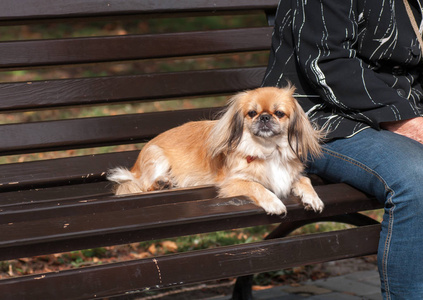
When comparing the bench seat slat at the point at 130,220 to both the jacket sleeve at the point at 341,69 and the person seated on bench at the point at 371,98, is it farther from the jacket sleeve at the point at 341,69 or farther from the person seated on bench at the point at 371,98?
the jacket sleeve at the point at 341,69

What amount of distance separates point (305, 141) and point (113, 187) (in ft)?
3.13

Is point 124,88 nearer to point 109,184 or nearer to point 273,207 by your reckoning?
point 109,184

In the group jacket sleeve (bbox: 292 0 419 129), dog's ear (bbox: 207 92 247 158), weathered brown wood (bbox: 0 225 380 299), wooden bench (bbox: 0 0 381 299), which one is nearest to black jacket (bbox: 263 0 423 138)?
jacket sleeve (bbox: 292 0 419 129)

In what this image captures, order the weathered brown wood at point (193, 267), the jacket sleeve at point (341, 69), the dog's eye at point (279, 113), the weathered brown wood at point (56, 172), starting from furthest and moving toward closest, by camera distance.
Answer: the weathered brown wood at point (56, 172)
the dog's eye at point (279, 113)
the jacket sleeve at point (341, 69)
the weathered brown wood at point (193, 267)

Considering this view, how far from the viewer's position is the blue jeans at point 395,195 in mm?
2256

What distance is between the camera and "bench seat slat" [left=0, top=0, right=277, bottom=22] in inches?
115

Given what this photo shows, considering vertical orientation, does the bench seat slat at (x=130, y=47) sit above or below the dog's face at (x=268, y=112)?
above

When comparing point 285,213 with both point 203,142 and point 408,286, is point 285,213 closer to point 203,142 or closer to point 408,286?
point 408,286

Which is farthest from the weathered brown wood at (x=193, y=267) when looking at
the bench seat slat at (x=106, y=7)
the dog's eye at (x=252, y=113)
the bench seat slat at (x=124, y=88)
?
the bench seat slat at (x=106, y=7)

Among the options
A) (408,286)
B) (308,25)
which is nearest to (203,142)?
(308,25)

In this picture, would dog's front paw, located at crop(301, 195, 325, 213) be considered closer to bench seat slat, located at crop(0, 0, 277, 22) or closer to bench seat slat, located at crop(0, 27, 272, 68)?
bench seat slat, located at crop(0, 27, 272, 68)

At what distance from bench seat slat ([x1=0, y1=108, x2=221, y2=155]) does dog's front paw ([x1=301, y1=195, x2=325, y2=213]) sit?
1.08 meters

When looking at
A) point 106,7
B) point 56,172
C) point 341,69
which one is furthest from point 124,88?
point 341,69

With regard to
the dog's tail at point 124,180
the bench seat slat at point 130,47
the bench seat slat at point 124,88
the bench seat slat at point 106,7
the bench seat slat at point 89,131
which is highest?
the bench seat slat at point 106,7
